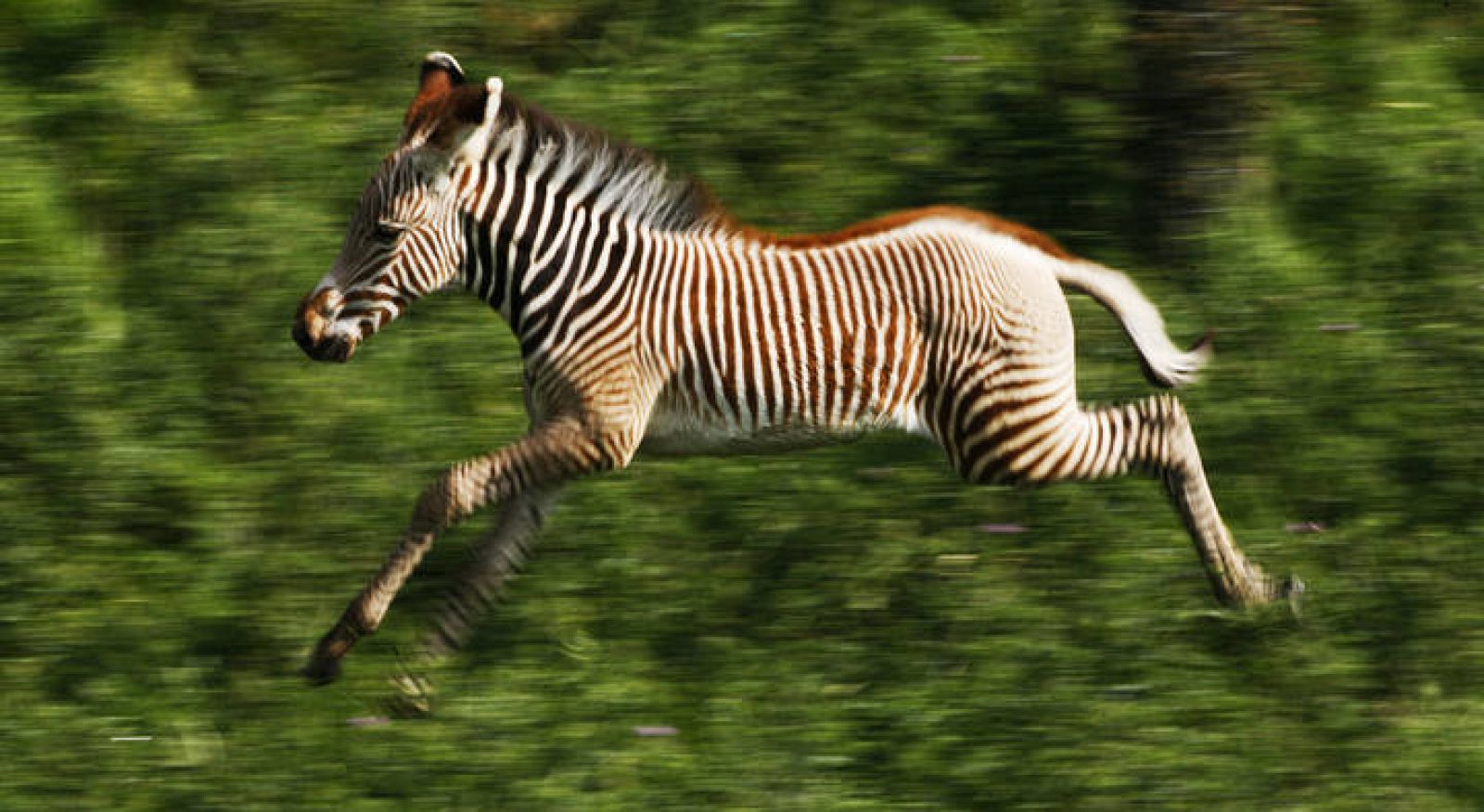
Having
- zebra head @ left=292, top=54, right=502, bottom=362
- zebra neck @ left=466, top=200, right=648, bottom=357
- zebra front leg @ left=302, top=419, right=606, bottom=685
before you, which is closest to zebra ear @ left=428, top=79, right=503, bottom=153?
zebra head @ left=292, top=54, right=502, bottom=362

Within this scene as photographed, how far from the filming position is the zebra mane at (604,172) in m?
4.95

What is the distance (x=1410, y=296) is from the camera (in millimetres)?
6184

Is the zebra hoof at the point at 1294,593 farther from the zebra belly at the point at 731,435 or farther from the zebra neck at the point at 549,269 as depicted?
the zebra neck at the point at 549,269

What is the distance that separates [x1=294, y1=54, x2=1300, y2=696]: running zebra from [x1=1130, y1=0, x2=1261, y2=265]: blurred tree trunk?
1.29 metres

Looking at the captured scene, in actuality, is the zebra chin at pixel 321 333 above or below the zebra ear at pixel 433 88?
below

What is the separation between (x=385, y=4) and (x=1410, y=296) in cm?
370

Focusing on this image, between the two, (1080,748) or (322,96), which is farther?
(322,96)

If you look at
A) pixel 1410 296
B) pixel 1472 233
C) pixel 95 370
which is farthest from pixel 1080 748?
pixel 95 370

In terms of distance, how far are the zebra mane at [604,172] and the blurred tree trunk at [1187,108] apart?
75.9 inches

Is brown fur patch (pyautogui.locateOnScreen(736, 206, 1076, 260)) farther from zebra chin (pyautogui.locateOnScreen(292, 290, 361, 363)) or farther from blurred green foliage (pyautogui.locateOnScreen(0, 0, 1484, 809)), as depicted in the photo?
zebra chin (pyautogui.locateOnScreen(292, 290, 361, 363))

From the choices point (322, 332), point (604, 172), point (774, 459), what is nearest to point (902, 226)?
point (604, 172)

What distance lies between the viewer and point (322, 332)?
4.77 m

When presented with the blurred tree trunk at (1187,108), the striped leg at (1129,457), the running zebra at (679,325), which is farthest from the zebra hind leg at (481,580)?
the blurred tree trunk at (1187,108)

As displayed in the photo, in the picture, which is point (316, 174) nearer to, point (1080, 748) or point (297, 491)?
point (297, 491)
